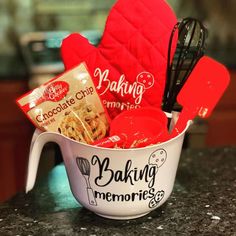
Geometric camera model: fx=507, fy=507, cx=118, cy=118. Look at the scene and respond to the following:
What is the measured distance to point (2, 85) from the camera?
168cm

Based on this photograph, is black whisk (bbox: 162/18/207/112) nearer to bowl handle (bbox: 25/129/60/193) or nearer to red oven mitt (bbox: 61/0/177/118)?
red oven mitt (bbox: 61/0/177/118)

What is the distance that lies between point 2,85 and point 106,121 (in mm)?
985

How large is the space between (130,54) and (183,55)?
8 centimetres

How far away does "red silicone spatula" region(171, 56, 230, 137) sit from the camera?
0.74 meters

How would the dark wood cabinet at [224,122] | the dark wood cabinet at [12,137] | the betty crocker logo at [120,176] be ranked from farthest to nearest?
the dark wood cabinet at [224,122] → the dark wood cabinet at [12,137] → the betty crocker logo at [120,176]

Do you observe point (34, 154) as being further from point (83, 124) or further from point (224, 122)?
point (224, 122)

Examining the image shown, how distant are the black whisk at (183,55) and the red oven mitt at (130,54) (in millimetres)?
13

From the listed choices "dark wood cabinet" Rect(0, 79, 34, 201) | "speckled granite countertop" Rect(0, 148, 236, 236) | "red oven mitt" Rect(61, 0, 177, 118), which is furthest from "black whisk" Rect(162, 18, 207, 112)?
"dark wood cabinet" Rect(0, 79, 34, 201)

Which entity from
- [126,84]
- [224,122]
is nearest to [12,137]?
[224,122]

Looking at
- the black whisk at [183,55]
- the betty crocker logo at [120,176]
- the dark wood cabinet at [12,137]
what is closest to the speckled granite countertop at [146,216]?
the betty crocker logo at [120,176]

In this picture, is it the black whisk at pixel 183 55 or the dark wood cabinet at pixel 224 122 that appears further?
the dark wood cabinet at pixel 224 122

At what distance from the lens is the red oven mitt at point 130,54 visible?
2.55ft

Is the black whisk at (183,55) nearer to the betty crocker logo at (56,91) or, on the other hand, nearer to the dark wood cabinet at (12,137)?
the betty crocker logo at (56,91)

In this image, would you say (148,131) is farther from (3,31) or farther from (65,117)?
(3,31)
